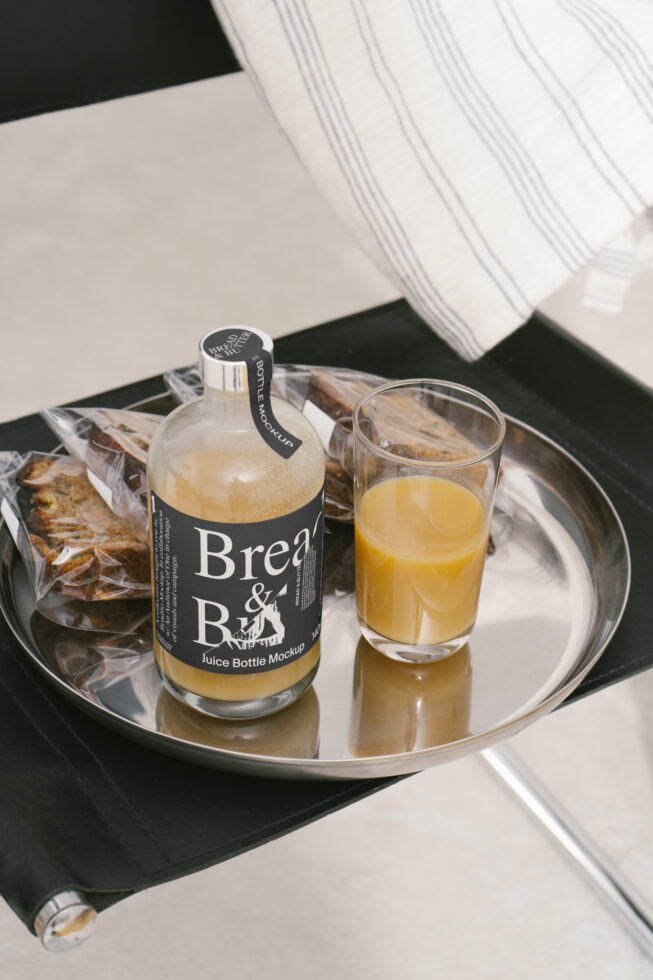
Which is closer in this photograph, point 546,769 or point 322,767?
point 322,767

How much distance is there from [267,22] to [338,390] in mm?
316

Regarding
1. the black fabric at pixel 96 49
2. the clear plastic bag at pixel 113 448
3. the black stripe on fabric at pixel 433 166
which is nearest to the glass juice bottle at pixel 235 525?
the clear plastic bag at pixel 113 448

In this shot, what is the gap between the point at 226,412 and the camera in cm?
59

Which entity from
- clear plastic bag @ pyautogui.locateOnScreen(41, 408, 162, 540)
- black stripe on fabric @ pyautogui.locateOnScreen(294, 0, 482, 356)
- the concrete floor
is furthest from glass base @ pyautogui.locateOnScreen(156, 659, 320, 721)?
the concrete floor

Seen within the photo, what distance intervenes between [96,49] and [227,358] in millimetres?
517

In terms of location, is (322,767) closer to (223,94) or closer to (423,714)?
(423,714)

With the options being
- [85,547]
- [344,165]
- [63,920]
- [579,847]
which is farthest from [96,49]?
[579,847]

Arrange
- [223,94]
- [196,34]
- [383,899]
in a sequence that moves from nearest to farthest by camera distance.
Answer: [196,34], [383,899], [223,94]

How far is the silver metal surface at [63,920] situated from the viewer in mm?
569

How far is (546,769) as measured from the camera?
123 cm

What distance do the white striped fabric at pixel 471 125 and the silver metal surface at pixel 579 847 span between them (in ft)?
1.47

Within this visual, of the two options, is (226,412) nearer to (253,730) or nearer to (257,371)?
(257,371)

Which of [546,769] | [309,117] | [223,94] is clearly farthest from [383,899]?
[223,94]

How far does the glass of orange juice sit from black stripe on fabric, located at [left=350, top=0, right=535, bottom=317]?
21cm
